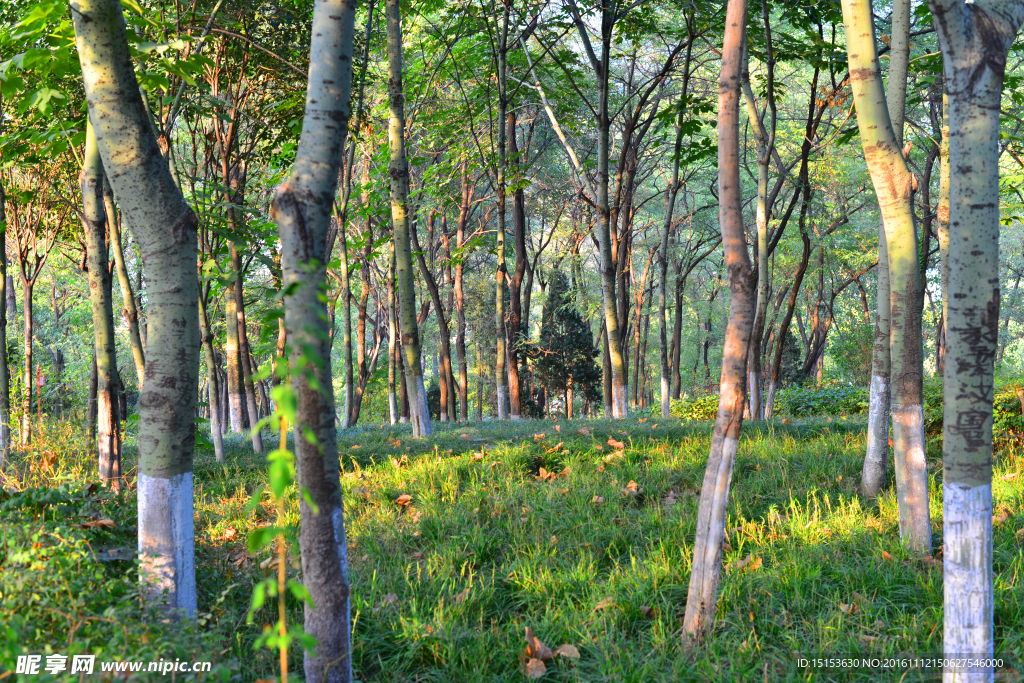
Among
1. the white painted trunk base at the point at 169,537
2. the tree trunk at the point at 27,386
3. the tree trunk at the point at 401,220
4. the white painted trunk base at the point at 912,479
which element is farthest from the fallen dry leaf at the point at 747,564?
the tree trunk at the point at 27,386

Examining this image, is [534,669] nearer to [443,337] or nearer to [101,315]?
[101,315]

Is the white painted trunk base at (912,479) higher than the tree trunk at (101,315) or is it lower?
lower

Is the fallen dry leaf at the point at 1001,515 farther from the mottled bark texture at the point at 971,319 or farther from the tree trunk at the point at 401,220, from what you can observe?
the tree trunk at the point at 401,220

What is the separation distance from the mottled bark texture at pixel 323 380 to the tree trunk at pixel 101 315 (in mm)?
3667

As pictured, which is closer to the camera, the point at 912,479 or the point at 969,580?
the point at 969,580

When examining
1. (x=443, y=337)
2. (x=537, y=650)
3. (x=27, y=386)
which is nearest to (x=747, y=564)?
(x=537, y=650)

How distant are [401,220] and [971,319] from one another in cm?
699

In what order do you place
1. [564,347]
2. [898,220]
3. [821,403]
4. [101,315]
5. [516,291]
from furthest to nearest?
[564,347] < [821,403] < [516,291] < [101,315] < [898,220]

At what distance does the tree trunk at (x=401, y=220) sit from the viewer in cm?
849

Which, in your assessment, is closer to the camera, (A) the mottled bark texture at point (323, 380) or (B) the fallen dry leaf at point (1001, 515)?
(A) the mottled bark texture at point (323, 380)

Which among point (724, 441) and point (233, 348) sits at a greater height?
point (233, 348)

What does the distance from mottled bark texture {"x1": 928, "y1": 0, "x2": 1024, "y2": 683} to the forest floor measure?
629mm

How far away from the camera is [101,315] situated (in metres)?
5.95

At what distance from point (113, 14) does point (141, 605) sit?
318cm
